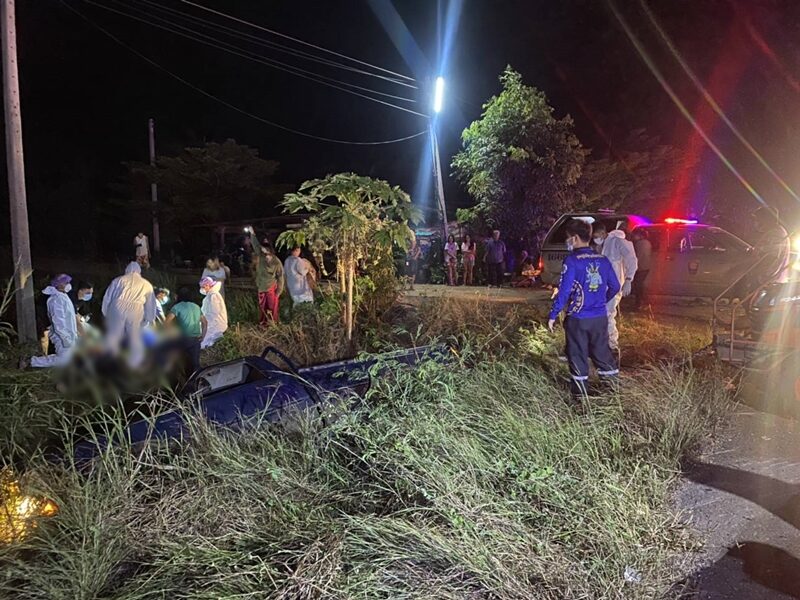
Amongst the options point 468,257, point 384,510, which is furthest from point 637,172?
point 384,510

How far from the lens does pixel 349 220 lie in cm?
811

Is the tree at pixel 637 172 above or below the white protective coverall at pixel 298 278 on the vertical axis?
above

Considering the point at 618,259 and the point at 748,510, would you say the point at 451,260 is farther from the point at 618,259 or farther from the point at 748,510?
the point at 748,510

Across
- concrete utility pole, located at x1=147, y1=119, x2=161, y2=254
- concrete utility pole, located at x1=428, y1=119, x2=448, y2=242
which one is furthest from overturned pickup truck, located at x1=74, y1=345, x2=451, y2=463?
concrete utility pole, located at x1=147, y1=119, x2=161, y2=254

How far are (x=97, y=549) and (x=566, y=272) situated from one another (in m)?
4.08

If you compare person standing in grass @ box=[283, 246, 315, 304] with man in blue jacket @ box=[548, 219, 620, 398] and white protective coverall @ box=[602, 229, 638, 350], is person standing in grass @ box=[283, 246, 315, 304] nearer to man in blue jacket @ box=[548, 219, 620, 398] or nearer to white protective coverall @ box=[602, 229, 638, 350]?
white protective coverall @ box=[602, 229, 638, 350]

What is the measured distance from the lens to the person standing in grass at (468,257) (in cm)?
1684

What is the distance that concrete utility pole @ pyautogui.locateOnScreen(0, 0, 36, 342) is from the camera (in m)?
8.38

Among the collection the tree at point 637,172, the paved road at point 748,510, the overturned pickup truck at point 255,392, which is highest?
the tree at point 637,172

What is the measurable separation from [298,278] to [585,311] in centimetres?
544

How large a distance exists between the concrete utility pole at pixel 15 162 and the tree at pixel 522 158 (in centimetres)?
1104

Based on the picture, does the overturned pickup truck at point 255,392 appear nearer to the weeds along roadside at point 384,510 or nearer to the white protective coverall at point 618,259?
the weeds along roadside at point 384,510

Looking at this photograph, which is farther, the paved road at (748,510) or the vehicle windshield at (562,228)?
the vehicle windshield at (562,228)

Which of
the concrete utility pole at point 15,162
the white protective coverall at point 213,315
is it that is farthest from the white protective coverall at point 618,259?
the concrete utility pole at point 15,162
